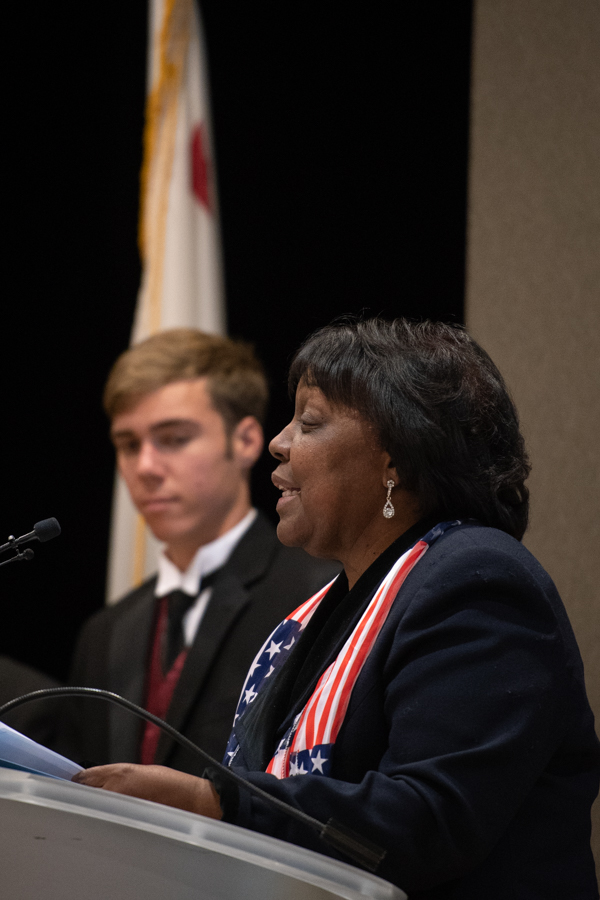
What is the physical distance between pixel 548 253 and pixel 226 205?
5.18 ft

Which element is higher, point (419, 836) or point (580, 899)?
point (419, 836)

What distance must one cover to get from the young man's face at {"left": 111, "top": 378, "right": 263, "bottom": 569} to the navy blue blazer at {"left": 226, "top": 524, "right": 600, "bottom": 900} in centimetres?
174

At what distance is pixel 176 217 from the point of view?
10.9ft

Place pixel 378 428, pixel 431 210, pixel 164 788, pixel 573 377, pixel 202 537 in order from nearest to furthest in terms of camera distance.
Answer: pixel 164 788 < pixel 378 428 < pixel 573 377 < pixel 431 210 < pixel 202 537

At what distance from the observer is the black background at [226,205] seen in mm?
2709

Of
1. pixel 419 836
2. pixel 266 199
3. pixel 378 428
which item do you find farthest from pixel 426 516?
pixel 266 199

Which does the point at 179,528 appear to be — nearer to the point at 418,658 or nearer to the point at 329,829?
the point at 418,658

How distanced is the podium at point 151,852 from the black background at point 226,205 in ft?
6.22

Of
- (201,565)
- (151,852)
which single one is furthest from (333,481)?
(201,565)

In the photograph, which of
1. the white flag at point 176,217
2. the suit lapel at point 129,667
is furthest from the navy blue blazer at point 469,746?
the white flag at point 176,217

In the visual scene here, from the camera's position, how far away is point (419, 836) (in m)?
1.04

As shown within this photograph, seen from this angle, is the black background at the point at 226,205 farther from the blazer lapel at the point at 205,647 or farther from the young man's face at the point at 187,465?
the blazer lapel at the point at 205,647

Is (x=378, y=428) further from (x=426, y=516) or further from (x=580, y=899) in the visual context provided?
(x=580, y=899)

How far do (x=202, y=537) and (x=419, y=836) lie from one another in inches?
77.8
